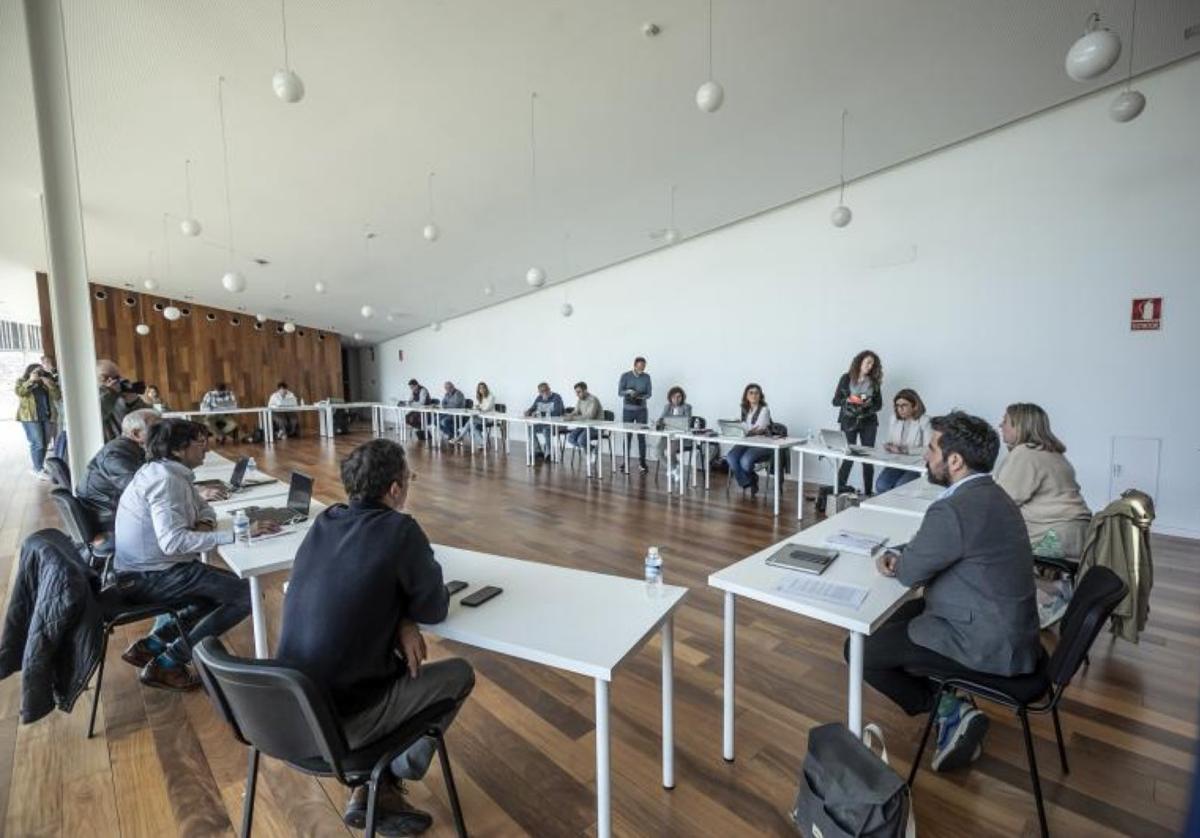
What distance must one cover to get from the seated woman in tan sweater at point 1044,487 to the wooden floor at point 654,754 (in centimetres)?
61

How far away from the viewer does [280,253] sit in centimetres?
809

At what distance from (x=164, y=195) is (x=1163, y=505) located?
397 inches

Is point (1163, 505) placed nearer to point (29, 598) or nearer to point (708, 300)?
point (708, 300)

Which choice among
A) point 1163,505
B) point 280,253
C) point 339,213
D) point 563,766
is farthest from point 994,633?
point 280,253

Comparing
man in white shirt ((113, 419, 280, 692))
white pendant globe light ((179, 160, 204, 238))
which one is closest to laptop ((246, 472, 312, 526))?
man in white shirt ((113, 419, 280, 692))

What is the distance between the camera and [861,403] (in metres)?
5.66

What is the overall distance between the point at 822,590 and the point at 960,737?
73cm

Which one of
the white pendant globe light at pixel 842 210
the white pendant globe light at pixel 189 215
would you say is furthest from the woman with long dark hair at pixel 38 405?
the white pendant globe light at pixel 842 210

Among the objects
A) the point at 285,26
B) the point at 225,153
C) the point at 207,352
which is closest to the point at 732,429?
the point at 285,26

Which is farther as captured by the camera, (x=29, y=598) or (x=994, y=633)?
(x=29, y=598)

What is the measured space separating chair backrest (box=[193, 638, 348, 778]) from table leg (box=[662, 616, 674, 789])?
3.14 ft

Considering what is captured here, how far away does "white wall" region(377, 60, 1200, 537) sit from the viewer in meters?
4.48

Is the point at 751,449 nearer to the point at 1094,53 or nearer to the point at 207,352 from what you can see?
the point at 1094,53

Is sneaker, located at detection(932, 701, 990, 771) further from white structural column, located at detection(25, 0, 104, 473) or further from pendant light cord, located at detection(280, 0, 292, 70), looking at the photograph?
pendant light cord, located at detection(280, 0, 292, 70)
